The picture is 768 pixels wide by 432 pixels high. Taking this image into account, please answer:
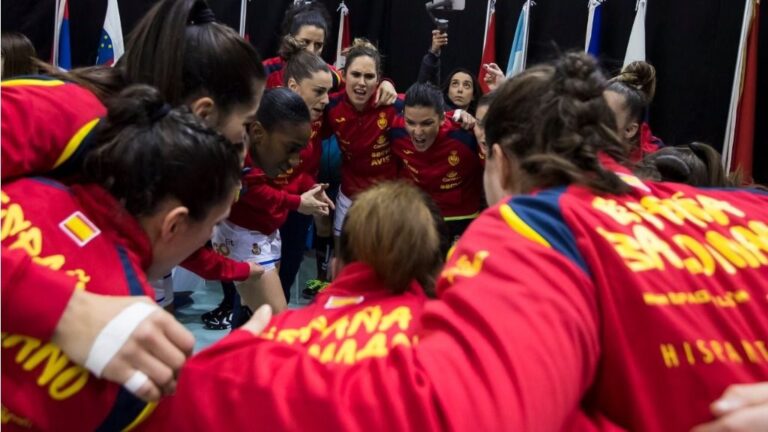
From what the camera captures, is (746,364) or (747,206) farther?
(747,206)

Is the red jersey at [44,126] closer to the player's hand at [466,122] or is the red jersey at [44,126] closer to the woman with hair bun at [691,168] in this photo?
the woman with hair bun at [691,168]

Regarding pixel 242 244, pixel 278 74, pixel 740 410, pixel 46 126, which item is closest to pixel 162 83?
pixel 46 126

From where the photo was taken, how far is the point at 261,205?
8.22 ft

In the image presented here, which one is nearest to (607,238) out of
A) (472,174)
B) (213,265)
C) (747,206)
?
(747,206)

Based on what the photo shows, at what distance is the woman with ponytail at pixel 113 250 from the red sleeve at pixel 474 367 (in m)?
0.12

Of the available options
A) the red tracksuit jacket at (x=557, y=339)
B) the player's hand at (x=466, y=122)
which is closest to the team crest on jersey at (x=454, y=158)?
the player's hand at (x=466, y=122)

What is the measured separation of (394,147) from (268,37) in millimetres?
1883

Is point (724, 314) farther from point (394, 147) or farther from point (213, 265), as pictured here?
point (394, 147)

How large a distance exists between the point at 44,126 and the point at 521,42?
3788 millimetres

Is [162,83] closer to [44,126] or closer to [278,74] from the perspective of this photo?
[44,126]

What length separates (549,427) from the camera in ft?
2.26

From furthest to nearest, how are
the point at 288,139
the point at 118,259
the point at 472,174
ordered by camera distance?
the point at 472,174 < the point at 288,139 < the point at 118,259

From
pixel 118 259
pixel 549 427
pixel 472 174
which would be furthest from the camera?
pixel 472 174

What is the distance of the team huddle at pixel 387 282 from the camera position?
0.70 meters
